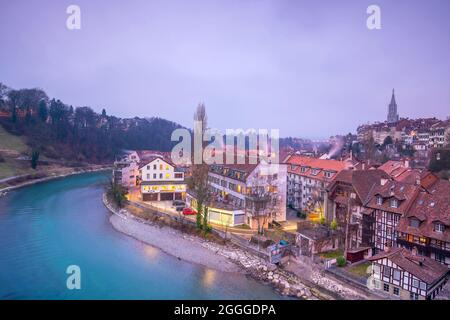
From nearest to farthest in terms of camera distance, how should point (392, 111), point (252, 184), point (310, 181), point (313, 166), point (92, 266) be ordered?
point (92, 266), point (252, 184), point (310, 181), point (313, 166), point (392, 111)

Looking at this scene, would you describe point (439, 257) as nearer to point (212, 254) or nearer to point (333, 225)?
point (333, 225)

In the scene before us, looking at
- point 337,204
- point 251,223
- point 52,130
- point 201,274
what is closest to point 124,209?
point 251,223

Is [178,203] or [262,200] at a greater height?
[262,200]

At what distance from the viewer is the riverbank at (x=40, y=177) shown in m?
34.8

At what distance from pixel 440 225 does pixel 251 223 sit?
998cm

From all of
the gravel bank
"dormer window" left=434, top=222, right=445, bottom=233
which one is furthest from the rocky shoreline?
"dormer window" left=434, top=222, right=445, bottom=233

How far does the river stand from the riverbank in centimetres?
1233

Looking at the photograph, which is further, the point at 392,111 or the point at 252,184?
the point at 392,111

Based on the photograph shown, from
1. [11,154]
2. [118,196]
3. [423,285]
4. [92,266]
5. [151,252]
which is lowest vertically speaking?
[151,252]

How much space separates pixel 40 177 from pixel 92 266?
3112 centimetres

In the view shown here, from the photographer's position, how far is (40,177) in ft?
136

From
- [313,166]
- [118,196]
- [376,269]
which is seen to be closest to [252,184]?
[313,166]

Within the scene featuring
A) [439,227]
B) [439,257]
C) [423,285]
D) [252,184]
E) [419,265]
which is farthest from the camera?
[252,184]

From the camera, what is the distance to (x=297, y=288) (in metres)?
13.3
